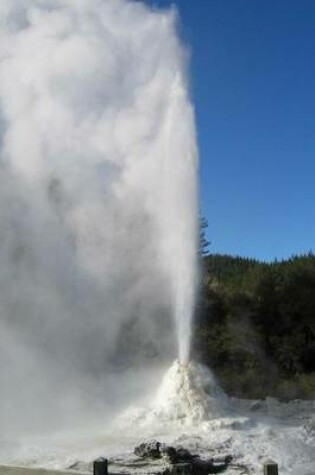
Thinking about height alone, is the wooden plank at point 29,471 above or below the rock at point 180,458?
below

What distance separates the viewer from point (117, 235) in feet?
58.3

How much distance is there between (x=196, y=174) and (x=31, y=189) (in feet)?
23.0

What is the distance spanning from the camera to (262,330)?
20.7 metres

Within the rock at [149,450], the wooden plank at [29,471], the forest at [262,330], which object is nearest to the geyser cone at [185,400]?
the rock at [149,450]

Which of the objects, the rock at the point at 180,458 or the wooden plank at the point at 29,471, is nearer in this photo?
the wooden plank at the point at 29,471

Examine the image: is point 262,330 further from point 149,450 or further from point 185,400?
point 149,450

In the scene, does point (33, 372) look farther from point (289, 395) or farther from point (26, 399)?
point (289, 395)

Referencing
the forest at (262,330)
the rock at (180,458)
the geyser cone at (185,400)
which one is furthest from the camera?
the forest at (262,330)

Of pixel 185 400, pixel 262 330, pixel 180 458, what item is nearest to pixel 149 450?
pixel 180 458

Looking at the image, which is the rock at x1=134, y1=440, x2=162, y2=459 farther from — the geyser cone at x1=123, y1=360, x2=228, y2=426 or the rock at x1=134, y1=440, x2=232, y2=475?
the geyser cone at x1=123, y1=360, x2=228, y2=426

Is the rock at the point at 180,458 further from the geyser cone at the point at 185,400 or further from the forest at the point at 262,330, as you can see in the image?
the forest at the point at 262,330

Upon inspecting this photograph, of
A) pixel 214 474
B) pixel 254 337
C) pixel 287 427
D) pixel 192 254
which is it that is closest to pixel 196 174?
pixel 192 254

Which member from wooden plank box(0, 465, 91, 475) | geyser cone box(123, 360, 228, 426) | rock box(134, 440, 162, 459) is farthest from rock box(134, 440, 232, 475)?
wooden plank box(0, 465, 91, 475)

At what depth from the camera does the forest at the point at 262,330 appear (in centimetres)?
1706
